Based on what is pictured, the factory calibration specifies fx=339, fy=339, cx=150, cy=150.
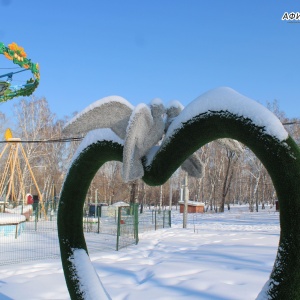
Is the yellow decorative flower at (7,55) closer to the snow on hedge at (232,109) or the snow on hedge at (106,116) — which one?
the snow on hedge at (106,116)

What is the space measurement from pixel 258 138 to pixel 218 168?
36.4m

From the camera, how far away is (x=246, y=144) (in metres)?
2.36

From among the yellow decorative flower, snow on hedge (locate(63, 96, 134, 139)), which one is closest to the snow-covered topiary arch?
snow on hedge (locate(63, 96, 134, 139))

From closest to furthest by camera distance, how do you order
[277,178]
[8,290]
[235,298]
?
[277,178]
[235,298]
[8,290]

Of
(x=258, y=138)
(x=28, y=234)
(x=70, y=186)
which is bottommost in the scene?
(x=28, y=234)

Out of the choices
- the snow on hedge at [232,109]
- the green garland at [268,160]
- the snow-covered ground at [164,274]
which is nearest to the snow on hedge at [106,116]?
the green garland at [268,160]

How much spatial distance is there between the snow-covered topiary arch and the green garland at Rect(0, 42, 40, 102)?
13360 mm

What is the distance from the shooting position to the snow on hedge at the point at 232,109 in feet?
7.30

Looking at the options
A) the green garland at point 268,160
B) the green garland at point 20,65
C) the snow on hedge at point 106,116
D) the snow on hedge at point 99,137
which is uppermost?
Result: the green garland at point 20,65

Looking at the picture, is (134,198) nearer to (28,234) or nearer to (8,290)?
(28,234)

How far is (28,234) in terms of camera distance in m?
14.3

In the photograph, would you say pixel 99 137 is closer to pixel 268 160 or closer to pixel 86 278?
pixel 86 278

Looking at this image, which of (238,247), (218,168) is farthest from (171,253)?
(218,168)

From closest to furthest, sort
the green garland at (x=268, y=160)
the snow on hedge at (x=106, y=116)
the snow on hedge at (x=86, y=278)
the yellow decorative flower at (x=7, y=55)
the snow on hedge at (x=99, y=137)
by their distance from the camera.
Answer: the green garland at (x=268, y=160) < the snow on hedge at (x=106, y=116) < the snow on hedge at (x=99, y=137) < the snow on hedge at (x=86, y=278) < the yellow decorative flower at (x=7, y=55)
